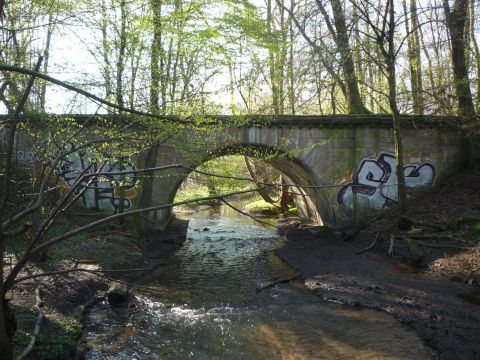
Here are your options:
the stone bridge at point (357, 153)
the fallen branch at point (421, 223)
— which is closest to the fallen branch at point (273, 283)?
the fallen branch at point (421, 223)

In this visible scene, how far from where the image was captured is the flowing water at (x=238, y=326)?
570 centimetres

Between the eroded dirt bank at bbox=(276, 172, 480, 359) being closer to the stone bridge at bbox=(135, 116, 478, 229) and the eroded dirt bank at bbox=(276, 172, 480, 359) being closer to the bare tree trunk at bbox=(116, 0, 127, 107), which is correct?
the stone bridge at bbox=(135, 116, 478, 229)

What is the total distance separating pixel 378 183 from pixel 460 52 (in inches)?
203

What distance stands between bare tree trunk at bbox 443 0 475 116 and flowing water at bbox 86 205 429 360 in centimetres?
854

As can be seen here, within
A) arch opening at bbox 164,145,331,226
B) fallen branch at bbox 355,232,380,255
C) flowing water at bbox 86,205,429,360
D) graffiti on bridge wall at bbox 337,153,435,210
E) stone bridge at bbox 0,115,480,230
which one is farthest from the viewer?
graffiti on bridge wall at bbox 337,153,435,210

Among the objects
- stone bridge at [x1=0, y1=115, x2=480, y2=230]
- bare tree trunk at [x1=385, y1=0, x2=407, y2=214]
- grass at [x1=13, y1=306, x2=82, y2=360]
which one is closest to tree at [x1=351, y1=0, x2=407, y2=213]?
bare tree trunk at [x1=385, y1=0, x2=407, y2=214]

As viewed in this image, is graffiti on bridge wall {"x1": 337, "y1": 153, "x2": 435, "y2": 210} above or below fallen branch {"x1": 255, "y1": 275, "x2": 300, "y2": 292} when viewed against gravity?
above

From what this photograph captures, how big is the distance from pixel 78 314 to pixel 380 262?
715cm

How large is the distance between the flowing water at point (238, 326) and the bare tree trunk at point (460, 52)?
28.0 ft

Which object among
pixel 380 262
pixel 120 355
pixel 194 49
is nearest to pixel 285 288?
pixel 380 262

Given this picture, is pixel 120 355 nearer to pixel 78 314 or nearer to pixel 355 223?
pixel 78 314

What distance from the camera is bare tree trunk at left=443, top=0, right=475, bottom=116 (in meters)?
12.8

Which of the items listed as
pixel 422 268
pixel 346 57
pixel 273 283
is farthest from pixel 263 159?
pixel 422 268

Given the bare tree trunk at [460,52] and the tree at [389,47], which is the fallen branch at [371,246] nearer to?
the tree at [389,47]
